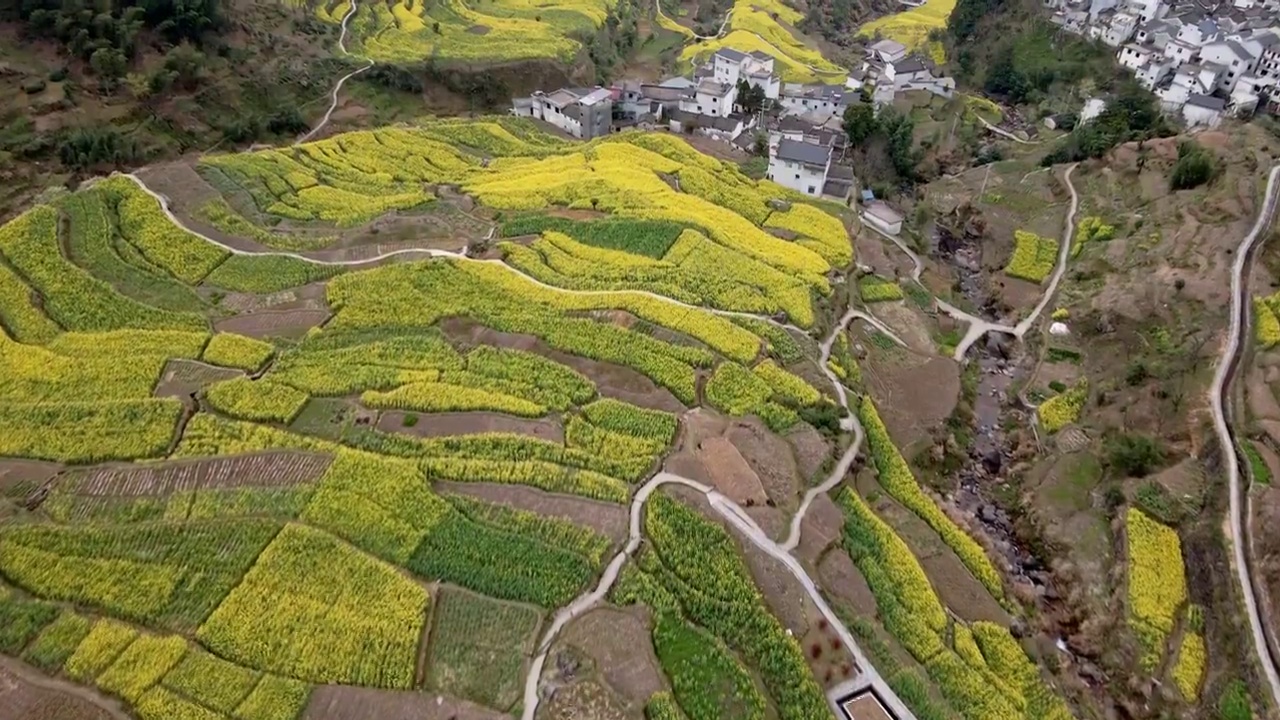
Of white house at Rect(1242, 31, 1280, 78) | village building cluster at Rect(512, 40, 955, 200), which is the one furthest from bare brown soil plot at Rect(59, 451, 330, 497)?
white house at Rect(1242, 31, 1280, 78)

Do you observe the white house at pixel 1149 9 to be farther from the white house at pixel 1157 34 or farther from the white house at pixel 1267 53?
the white house at pixel 1267 53

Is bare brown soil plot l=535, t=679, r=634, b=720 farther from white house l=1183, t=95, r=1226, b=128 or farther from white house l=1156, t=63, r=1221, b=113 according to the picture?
white house l=1156, t=63, r=1221, b=113

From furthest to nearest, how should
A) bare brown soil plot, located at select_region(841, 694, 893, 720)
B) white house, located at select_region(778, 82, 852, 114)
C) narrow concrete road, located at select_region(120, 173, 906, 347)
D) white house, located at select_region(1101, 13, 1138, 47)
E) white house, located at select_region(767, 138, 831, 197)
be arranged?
1. white house, located at select_region(1101, 13, 1138, 47)
2. white house, located at select_region(778, 82, 852, 114)
3. white house, located at select_region(767, 138, 831, 197)
4. narrow concrete road, located at select_region(120, 173, 906, 347)
5. bare brown soil plot, located at select_region(841, 694, 893, 720)

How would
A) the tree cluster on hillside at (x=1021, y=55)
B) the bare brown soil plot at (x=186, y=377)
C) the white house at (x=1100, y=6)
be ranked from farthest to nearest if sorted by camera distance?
the white house at (x=1100, y=6), the tree cluster on hillside at (x=1021, y=55), the bare brown soil plot at (x=186, y=377)

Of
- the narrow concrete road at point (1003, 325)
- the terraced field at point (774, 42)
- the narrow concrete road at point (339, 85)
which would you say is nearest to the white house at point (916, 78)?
the terraced field at point (774, 42)

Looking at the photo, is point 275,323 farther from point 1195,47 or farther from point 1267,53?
point 1195,47

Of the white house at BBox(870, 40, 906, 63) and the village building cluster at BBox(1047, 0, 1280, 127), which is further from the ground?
the village building cluster at BBox(1047, 0, 1280, 127)

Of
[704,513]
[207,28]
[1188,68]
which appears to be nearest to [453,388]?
[704,513]
